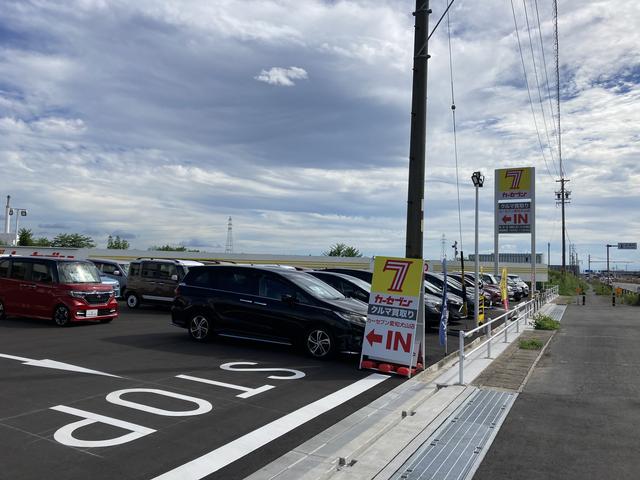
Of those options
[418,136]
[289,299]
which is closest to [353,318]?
[289,299]

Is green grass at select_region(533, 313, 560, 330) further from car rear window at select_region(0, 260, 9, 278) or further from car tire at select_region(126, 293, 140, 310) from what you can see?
car rear window at select_region(0, 260, 9, 278)

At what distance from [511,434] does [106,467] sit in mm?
4050

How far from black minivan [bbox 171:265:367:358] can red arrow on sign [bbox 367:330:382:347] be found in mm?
501

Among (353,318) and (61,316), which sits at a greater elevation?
(353,318)

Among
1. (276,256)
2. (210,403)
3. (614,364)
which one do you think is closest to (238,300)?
(210,403)

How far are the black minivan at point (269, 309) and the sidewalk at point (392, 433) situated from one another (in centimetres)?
185

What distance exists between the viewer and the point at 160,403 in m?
6.53

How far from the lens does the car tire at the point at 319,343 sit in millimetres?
9648

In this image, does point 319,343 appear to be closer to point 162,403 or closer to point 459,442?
point 162,403

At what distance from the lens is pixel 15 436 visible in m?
5.22

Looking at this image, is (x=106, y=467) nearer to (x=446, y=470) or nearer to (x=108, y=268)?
(x=446, y=470)

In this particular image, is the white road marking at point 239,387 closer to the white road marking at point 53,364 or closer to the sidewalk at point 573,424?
the white road marking at point 53,364

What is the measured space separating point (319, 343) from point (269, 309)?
1.26m

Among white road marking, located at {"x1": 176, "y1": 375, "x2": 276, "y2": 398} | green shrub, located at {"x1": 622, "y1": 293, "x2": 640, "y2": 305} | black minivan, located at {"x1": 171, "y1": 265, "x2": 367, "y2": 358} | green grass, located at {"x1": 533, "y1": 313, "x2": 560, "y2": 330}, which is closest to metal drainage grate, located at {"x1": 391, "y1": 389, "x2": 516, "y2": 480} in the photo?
white road marking, located at {"x1": 176, "y1": 375, "x2": 276, "y2": 398}
